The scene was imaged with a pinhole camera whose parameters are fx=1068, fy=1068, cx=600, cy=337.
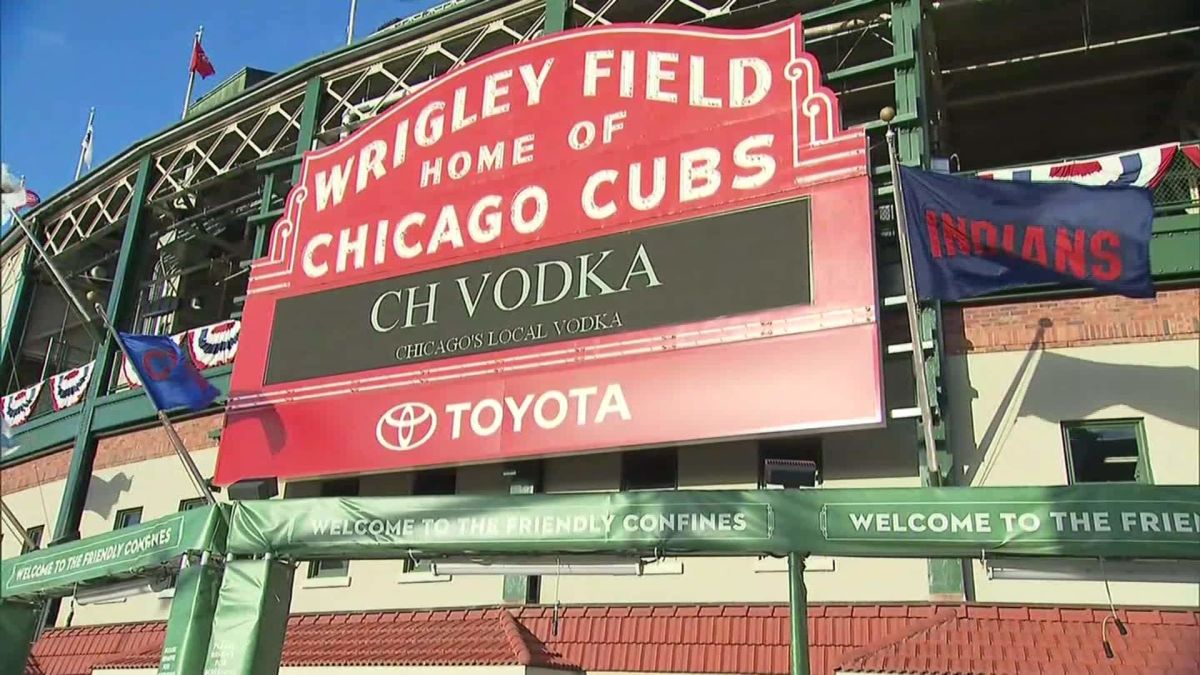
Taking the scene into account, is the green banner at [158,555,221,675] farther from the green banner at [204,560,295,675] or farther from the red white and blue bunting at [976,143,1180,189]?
the red white and blue bunting at [976,143,1180,189]

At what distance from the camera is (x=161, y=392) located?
48.0 feet

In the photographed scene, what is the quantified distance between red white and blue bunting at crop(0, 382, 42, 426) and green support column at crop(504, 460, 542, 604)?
43.8 ft

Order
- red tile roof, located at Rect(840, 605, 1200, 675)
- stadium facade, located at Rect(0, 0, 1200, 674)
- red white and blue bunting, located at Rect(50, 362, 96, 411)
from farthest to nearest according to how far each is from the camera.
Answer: red white and blue bunting, located at Rect(50, 362, 96, 411)
stadium facade, located at Rect(0, 0, 1200, 674)
red tile roof, located at Rect(840, 605, 1200, 675)

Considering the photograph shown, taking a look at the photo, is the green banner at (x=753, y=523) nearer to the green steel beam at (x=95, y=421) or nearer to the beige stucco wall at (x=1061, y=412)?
the beige stucco wall at (x=1061, y=412)

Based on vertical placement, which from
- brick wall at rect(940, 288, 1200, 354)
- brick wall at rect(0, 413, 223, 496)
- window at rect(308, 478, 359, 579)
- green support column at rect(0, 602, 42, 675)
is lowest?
green support column at rect(0, 602, 42, 675)

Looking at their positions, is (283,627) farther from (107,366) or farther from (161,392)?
(107,366)

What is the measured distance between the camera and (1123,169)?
1252 cm

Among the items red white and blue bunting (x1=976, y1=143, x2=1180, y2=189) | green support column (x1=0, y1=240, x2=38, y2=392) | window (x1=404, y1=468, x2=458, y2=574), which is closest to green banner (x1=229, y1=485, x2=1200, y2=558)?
window (x1=404, y1=468, x2=458, y2=574)

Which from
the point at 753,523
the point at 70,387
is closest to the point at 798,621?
the point at 753,523

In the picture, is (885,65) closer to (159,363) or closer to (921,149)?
(921,149)

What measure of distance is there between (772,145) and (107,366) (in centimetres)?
1359

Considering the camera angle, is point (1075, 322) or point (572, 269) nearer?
point (1075, 322)

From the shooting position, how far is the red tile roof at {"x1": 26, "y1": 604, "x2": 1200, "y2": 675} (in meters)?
10.0

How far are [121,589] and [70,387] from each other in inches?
489
